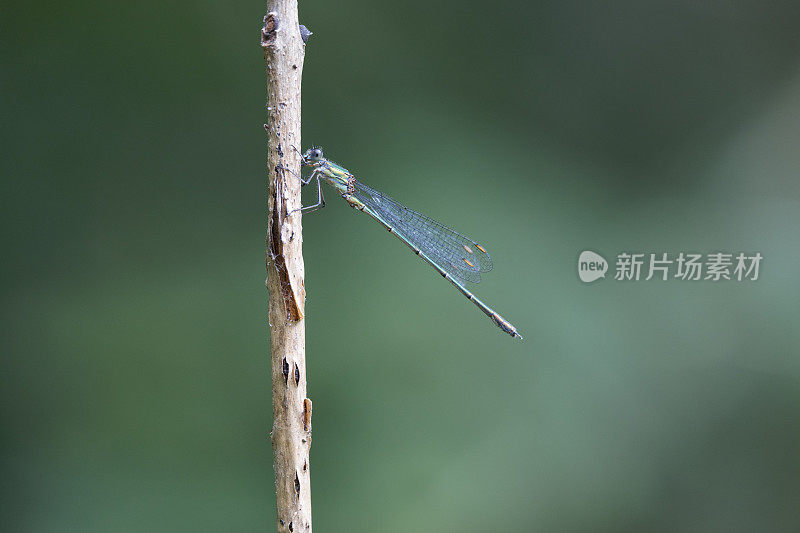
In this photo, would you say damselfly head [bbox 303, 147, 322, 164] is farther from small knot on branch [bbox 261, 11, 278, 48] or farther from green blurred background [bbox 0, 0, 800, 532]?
green blurred background [bbox 0, 0, 800, 532]

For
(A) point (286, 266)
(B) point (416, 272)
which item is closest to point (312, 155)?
(A) point (286, 266)

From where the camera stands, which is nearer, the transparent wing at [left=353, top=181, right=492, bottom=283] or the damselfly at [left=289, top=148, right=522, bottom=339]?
the damselfly at [left=289, top=148, right=522, bottom=339]

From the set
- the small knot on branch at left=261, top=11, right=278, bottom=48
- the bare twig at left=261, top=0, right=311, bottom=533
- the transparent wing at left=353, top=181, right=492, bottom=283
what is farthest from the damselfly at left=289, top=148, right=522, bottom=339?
the small knot on branch at left=261, top=11, right=278, bottom=48

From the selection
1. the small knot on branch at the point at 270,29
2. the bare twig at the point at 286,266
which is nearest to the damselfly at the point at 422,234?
the bare twig at the point at 286,266

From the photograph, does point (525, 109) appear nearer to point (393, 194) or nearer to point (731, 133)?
point (393, 194)

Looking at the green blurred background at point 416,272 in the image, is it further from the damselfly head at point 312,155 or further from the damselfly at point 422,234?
the damselfly head at point 312,155

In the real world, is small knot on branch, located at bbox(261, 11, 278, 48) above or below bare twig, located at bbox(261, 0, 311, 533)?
above

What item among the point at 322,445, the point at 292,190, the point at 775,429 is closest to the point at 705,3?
the point at 775,429
